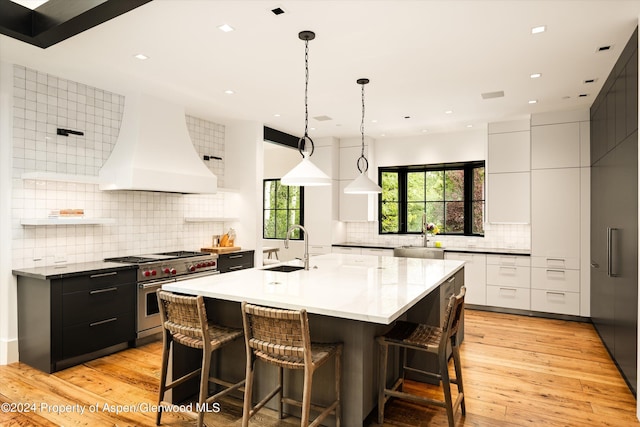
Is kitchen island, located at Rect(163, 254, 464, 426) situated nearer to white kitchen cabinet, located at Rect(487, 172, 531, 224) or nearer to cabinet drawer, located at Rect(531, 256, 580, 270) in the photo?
cabinet drawer, located at Rect(531, 256, 580, 270)

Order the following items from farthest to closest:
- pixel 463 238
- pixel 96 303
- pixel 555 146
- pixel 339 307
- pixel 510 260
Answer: pixel 463 238 → pixel 510 260 → pixel 555 146 → pixel 96 303 → pixel 339 307

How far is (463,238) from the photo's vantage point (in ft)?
21.3

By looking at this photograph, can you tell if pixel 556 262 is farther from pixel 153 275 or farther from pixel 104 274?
pixel 104 274

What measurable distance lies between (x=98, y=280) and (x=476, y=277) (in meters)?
4.80

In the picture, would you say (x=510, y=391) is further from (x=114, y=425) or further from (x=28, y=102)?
(x=28, y=102)

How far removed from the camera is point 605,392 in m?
3.16

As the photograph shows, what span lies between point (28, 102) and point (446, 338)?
4.15 meters

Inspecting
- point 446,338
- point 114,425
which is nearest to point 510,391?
point 446,338

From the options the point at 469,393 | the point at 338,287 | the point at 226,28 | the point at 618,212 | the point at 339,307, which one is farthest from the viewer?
the point at 618,212

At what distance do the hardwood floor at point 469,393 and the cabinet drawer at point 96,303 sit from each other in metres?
0.43

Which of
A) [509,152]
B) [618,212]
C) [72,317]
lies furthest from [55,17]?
[509,152]

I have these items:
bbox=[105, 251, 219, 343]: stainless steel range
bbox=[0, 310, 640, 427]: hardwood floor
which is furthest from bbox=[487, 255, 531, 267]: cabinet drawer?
bbox=[105, 251, 219, 343]: stainless steel range

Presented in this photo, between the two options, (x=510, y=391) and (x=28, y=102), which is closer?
(x=510, y=391)

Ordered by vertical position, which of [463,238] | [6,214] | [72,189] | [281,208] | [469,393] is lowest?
[469,393]
